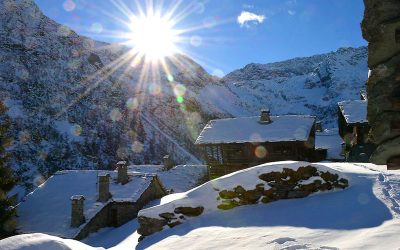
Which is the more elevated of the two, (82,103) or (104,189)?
(82,103)

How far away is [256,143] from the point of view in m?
→ 28.9

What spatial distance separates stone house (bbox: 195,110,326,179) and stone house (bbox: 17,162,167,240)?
5.03 meters

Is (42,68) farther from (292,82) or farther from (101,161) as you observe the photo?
(292,82)

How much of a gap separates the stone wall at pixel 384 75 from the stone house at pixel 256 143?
23131mm

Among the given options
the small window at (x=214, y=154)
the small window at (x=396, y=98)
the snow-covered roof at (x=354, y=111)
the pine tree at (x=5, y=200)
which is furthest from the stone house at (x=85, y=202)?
the small window at (x=396, y=98)

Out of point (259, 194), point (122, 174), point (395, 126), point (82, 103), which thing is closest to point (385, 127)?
point (395, 126)

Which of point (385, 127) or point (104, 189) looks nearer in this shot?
point (385, 127)

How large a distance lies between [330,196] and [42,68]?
5647 cm

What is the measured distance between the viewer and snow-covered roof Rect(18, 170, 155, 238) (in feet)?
74.9

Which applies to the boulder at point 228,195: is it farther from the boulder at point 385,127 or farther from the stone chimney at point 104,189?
the stone chimney at point 104,189

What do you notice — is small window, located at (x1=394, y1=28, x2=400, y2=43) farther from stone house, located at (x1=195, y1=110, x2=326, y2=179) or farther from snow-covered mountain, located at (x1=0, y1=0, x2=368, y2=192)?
snow-covered mountain, located at (x1=0, y1=0, x2=368, y2=192)

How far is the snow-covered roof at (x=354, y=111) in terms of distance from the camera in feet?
103

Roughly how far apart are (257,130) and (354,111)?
9039mm

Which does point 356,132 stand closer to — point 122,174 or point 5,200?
point 122,174
